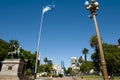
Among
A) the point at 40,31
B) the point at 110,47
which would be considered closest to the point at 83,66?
the point at 110,47

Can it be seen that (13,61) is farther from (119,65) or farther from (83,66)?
(83,66)

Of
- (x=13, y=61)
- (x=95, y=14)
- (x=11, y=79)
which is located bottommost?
(x=11, y=79)

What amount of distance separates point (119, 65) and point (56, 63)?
12330 centimetres

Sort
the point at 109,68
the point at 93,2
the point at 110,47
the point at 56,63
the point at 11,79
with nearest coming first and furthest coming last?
the point at 93,2
the point at 11,79
the point at 109,68
the point at 110,47
the point at 56,63

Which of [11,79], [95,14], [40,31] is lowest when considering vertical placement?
[11,79]

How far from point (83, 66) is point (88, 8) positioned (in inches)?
4878

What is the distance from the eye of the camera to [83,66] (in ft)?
432

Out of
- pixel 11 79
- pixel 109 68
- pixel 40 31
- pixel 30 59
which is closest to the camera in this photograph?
pixel 11 79

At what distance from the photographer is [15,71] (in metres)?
23.4

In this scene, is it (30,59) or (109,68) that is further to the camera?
(109,68)

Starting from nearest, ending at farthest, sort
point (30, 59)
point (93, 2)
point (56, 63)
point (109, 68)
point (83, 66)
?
1. point (93, 2)
2. point (30, 59)
3. point (109, 68)
4. point (83, 66)
5. point (56, 63)

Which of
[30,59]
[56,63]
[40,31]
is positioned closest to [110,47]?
[30,59]

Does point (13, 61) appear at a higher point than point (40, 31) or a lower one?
lower

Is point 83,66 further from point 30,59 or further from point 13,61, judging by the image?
point 13,61
